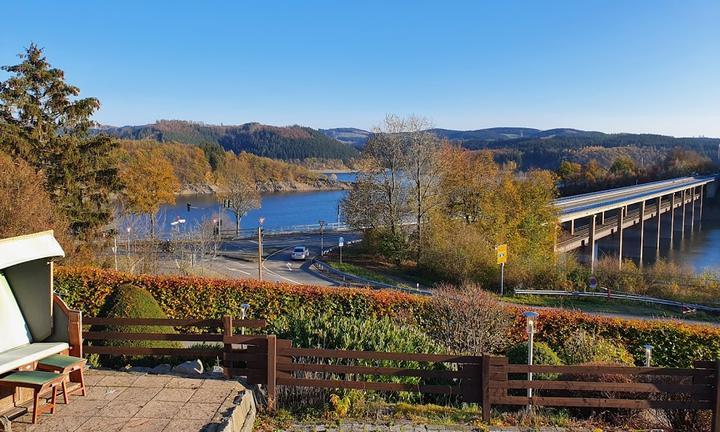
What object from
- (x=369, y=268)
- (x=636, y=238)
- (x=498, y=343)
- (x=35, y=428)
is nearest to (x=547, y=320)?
(x=498, y=343)

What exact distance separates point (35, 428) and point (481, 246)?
2916cm

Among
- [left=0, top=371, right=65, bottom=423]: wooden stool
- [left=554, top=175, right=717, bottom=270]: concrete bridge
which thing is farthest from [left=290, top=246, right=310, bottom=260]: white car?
[left=0, top=371, right=65, bottom=423]: wooden stool

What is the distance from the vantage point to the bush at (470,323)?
44.8 feet

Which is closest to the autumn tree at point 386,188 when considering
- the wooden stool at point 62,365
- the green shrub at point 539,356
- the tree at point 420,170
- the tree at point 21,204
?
the tree at point 420,170

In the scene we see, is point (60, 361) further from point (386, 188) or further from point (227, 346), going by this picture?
point (386, 188)

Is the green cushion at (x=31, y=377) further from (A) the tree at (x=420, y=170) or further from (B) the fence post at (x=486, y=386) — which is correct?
(A) the tree at (x=420, y=170)

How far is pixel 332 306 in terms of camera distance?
51.9 feet

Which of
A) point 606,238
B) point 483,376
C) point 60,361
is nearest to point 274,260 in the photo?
point 60,361

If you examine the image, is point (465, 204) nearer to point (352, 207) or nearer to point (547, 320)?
point (352, 207)

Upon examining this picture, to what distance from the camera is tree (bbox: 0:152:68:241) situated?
1845 cm

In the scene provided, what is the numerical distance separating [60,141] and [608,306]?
30.5 m

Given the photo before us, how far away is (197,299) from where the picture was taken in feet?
53.2

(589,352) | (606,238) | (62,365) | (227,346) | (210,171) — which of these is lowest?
(606,238)

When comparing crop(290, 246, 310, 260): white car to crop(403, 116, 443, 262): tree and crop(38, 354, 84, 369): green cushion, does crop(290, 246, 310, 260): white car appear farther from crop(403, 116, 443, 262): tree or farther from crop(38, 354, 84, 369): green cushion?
crop(38, 354, 84, 369): green cushion
